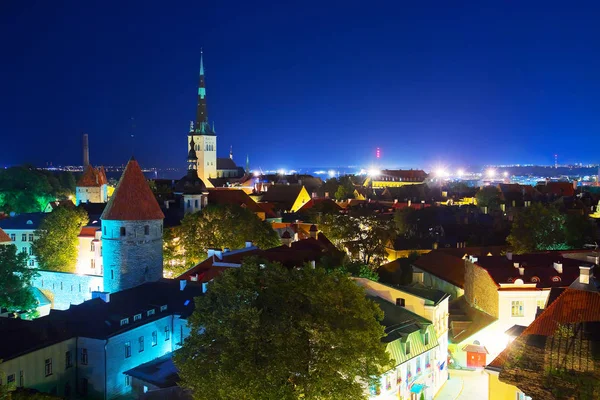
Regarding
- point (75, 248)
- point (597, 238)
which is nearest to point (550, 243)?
point (597, 238)

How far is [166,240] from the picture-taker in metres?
48.9

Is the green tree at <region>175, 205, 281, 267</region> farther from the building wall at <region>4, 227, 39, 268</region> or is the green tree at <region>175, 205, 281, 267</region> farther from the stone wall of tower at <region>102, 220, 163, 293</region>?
the building wall at <region>4, 227, 39, 268</region>

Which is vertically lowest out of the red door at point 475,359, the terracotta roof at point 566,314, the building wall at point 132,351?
the red door at point 475,359

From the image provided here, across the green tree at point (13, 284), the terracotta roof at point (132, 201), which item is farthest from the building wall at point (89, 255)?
the terracotta roof at point (132, 201)

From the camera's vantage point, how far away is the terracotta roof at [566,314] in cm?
1862

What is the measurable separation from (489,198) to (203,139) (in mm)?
52219

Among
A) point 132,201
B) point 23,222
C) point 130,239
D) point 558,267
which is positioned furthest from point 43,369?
point 23,222

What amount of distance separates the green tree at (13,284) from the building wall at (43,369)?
463 inches

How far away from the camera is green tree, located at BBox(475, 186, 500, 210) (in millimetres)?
95894

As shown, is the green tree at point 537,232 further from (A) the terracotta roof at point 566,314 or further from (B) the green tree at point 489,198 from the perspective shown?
(B) the green tree at point 489,198

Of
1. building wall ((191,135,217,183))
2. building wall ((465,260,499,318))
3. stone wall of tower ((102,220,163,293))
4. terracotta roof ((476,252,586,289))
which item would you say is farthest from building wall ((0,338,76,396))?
building wall ((191,135,217,183))

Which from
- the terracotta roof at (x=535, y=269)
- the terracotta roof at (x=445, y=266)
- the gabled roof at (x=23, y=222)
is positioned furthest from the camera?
the gabled roof at (x=23, y=222)

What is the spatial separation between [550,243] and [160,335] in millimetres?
30716

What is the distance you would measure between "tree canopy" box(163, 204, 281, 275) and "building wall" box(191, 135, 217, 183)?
240 ft
